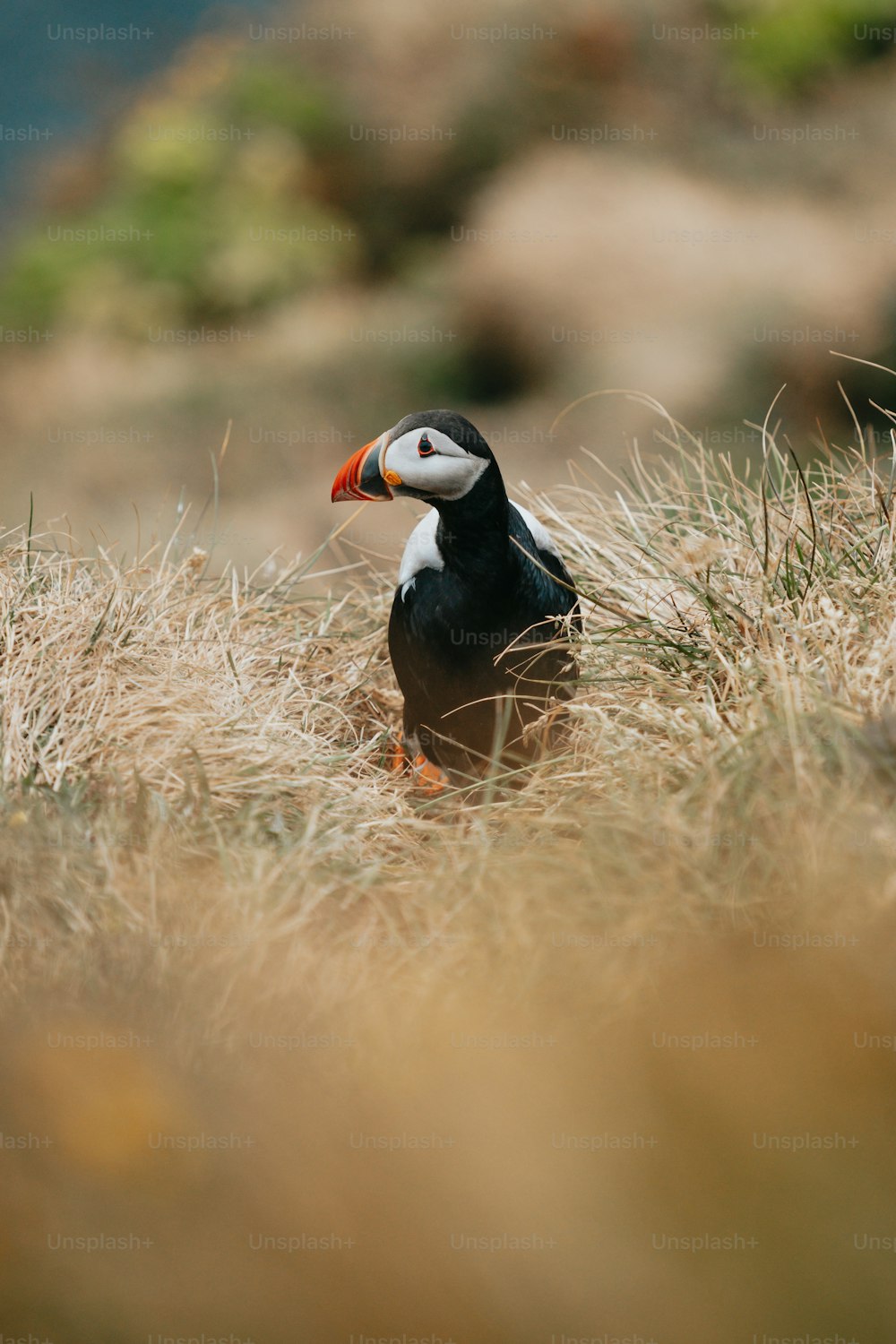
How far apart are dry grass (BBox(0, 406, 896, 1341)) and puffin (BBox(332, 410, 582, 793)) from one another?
37 centimetres

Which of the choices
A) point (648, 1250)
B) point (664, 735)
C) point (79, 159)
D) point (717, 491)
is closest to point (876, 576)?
point (664, 735)

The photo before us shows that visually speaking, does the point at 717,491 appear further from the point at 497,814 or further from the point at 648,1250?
the point at 648,1250

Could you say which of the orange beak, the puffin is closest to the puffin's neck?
the puffin

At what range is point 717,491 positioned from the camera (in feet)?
11.0

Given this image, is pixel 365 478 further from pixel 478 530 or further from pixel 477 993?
pixel 477 993

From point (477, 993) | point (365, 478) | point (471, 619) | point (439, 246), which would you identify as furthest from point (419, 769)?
point (439, 246)

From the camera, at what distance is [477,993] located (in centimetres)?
166

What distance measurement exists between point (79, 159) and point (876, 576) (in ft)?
34.8

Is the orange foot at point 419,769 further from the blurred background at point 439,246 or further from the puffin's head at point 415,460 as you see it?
the blurred background at point 439,246

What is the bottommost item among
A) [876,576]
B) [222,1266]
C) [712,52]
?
[222,1266]

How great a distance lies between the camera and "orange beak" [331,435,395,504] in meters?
2.47

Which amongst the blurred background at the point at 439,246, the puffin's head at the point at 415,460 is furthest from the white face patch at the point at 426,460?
the blurred background at the point at 439,246

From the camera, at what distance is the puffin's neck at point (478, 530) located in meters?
2.59

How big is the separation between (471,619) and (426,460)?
422mm
